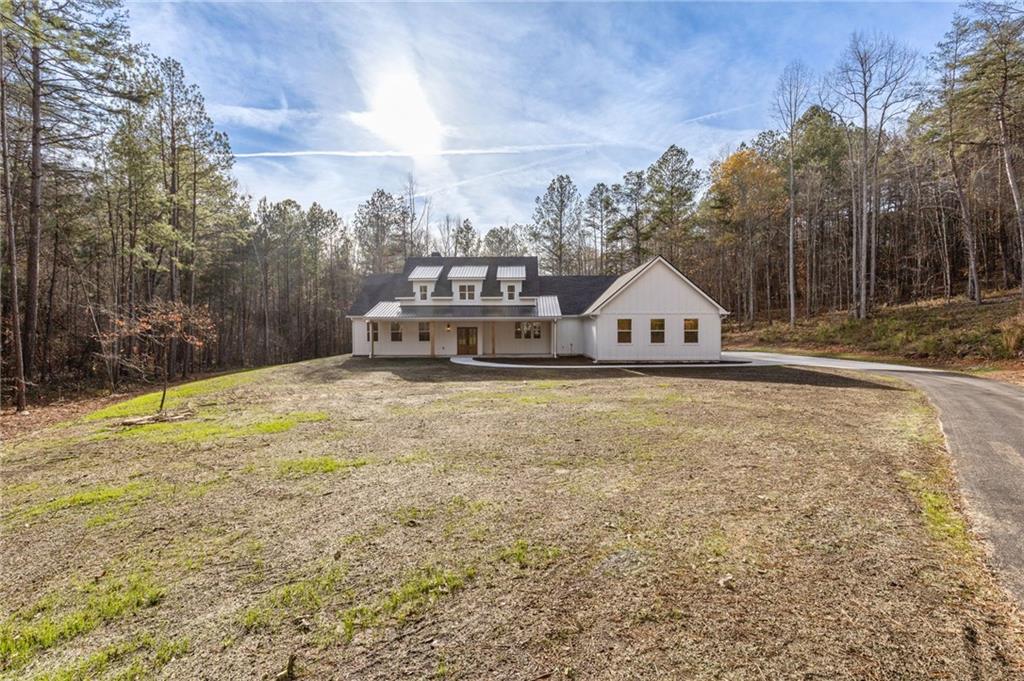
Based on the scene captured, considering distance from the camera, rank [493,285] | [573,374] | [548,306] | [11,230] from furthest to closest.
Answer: [493,285], [548,306], [573,374], [11,230]

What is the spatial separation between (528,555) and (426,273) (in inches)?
999

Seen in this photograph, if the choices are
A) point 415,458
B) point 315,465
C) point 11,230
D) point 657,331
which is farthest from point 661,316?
point 11,230

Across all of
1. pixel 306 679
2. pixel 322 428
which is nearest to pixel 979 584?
pixel 306 679

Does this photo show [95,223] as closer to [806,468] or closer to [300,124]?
[300,124]

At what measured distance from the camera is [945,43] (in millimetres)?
20016

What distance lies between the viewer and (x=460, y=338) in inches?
1014

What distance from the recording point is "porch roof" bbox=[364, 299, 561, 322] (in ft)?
78.0

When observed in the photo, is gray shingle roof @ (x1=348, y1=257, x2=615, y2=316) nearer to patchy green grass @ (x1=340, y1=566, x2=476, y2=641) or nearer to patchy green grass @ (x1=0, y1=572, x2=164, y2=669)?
patchy green grass @ (x1=340, y1=566, x2=476, y2=641)

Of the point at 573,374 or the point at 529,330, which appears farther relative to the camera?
the point at 529,330

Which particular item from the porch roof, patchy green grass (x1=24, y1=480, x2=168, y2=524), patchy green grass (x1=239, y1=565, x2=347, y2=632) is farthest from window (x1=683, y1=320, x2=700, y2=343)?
patchy green grass (x1=24, y1=480, x2=168, y2=524)

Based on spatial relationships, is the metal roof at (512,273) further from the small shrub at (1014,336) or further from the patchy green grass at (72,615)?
the patchy green grass at (72,615)

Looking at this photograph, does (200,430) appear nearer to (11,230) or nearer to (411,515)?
(411,515)

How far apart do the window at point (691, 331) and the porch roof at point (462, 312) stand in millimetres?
6804

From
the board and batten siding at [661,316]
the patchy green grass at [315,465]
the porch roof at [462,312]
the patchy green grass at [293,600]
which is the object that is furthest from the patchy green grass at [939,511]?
the porch roof at [462,312]
